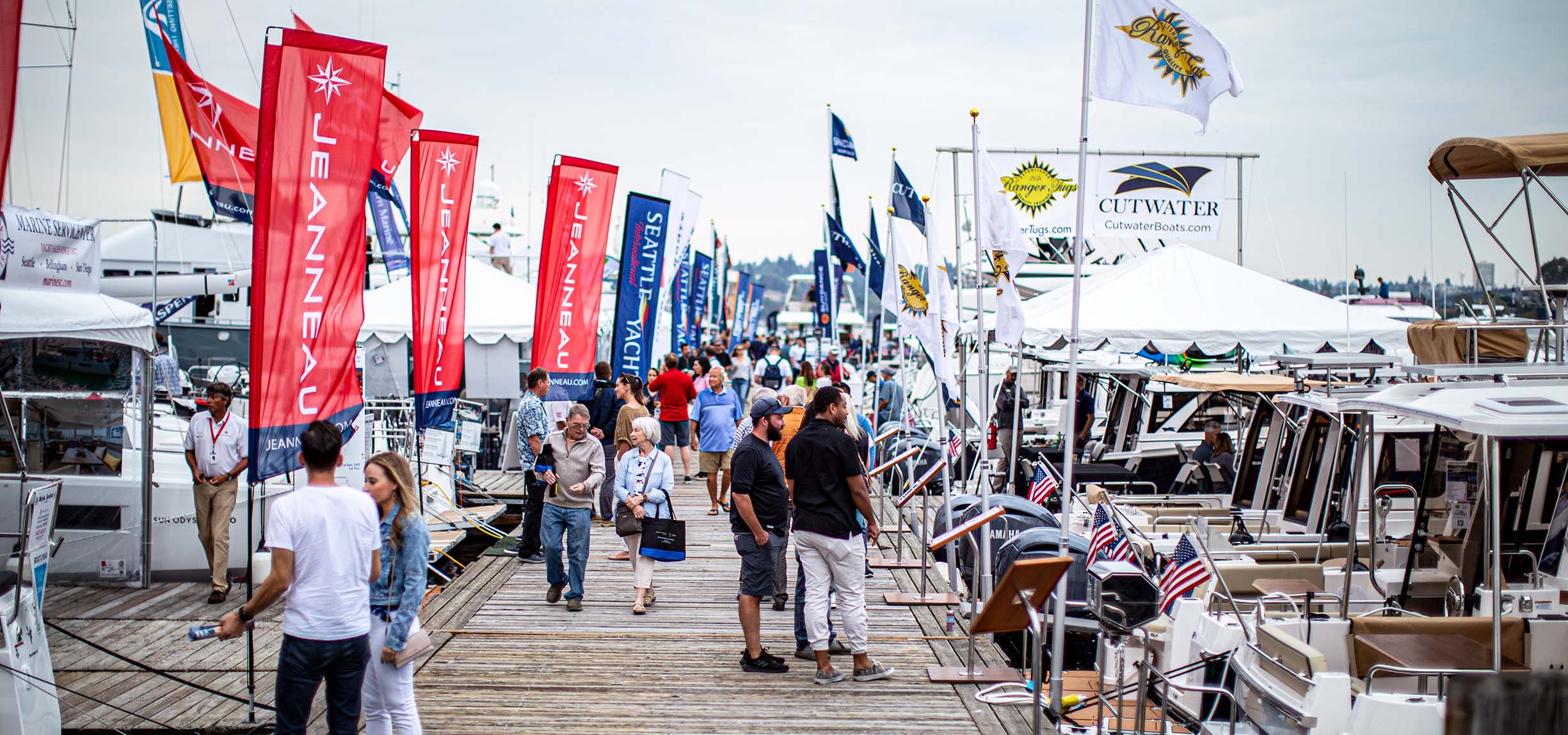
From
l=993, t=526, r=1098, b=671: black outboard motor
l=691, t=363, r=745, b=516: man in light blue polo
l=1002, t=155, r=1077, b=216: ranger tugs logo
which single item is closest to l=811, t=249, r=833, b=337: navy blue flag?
l=1002, t=155, r=1077, b=216: ranger tugs logo

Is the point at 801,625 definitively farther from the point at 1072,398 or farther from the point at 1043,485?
the point at 1043,485

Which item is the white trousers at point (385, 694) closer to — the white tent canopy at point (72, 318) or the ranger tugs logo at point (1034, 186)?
the white tent canopy at point (72, 318)

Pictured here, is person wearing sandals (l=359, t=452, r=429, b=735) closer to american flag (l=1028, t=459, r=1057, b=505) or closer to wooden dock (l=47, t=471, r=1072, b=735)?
wooden dock (l=47, t=471, r=1072, b=735)

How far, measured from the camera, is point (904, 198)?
44.7ft

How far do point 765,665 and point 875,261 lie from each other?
1379 cm

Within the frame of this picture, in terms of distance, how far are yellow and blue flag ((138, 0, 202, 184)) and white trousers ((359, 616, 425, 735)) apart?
1117 centimetres

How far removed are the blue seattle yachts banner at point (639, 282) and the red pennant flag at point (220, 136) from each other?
4787 mm

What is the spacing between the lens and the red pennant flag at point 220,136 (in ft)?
42.7

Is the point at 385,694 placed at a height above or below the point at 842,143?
below

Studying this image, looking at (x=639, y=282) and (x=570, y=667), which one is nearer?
(x=570, y=667)

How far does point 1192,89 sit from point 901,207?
710 cm

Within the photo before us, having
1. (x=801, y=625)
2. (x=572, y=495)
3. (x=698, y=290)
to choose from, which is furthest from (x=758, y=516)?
(x=698, y=290)

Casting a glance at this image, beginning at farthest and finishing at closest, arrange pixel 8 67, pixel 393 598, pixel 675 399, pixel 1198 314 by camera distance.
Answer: pixel 675 399, pixel 1198 314, pixel 8 67, pixel 393 598

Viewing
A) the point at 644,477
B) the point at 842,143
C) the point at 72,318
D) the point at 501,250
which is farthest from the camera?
the point at 501,250
